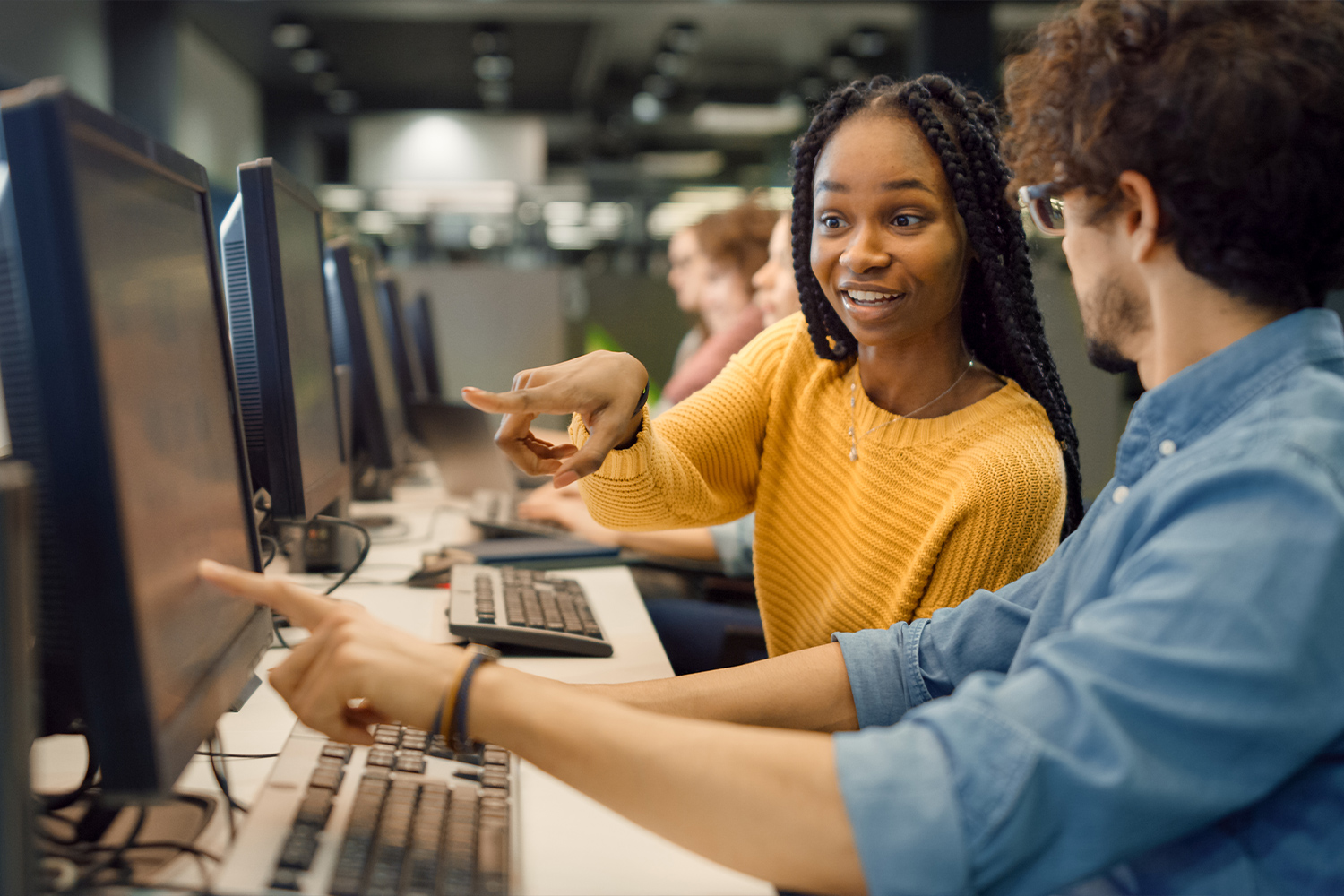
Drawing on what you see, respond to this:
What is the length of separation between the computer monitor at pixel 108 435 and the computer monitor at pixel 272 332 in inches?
11.4

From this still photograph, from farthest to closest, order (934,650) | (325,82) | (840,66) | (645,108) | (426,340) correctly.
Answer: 1. (645,108)
2. (325,82)
3. (840,66)
4. (426,340)
5. (934,650)

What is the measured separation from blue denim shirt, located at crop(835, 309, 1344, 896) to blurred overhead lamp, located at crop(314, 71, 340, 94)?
29.8 feet

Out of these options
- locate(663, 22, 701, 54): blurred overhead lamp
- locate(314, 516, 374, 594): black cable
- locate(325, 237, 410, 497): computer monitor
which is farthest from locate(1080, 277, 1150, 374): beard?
locate(663, 22, 701, 54): blurred overhead lamp

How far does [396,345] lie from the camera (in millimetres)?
2365

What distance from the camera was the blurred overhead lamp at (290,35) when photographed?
718cm

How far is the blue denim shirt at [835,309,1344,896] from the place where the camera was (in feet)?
1.72

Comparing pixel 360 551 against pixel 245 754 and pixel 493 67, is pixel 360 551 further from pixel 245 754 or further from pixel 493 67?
pixel 493 67

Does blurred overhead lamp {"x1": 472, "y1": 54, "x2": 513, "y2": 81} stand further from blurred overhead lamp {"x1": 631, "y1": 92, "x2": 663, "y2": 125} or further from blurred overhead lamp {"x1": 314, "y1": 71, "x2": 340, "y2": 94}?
blurred overhead lamp {"x1": 631, "y1": 92, "x2": 663, "y2": 125}

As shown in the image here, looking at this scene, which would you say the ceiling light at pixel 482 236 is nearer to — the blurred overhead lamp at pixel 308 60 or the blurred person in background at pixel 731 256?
the blurred overhead lamp at pixel 308 60

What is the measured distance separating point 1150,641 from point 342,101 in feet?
32.7

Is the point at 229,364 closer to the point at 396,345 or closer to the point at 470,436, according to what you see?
the point at 470,436

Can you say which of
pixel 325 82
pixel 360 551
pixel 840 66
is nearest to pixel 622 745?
pixel 360 551

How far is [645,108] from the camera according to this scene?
31.4 ft

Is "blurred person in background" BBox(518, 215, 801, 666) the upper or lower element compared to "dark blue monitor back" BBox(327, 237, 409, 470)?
lower
